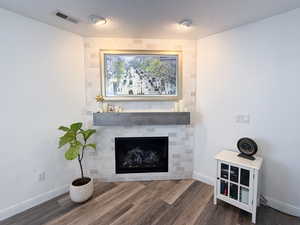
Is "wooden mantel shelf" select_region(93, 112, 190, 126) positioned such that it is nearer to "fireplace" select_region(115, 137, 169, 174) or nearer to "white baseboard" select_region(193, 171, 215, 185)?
"fireplace" select_region(115, 137, 169, 174)

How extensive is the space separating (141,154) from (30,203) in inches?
65.9

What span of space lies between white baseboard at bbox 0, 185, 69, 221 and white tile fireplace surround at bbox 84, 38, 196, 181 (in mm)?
505

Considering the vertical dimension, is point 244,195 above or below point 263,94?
below

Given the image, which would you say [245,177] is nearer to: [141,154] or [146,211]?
[146,211]

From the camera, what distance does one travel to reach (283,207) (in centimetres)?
187

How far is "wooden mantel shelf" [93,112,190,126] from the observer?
92.8 inches

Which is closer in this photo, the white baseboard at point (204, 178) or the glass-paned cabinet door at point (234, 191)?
the glass-paned cabinet door at point (234, 191)

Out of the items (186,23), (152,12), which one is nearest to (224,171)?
(186,23)

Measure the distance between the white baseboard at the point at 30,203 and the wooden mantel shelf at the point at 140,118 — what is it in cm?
114

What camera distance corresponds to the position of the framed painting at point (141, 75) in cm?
244

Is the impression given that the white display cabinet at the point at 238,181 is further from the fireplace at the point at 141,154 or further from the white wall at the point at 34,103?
the white wall at the point at 34,103

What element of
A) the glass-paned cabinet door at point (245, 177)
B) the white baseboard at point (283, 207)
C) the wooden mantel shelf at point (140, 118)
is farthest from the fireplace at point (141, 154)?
the white baseboard at point (283, 207)

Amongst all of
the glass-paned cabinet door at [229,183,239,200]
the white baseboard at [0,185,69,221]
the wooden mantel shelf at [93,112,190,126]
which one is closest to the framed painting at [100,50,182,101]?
the wooden mantel shelf at [93,112,190,126]

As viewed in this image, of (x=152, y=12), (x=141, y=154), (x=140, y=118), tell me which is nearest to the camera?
(x=152, y=12)
